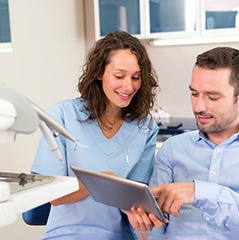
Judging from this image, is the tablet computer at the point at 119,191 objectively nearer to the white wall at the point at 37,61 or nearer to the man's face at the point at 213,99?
the man's face at the point at 213,99

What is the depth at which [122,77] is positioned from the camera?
1.59m

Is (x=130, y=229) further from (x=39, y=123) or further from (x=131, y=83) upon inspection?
(x=39, y=123)

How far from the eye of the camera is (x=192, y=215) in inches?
57.2

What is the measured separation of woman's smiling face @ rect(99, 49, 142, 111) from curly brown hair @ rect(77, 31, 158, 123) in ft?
0.07

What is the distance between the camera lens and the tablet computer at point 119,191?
3.56 ft

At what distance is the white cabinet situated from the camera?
2.90m

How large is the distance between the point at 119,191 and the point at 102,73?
0.63m

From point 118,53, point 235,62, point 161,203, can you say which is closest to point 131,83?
point 118,53

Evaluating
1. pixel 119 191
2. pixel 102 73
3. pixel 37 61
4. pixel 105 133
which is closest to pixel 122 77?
pixel 102 73

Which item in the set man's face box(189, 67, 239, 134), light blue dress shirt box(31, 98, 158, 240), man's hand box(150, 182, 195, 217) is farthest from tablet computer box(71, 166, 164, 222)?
man's face box(189, 67, 239, 134)

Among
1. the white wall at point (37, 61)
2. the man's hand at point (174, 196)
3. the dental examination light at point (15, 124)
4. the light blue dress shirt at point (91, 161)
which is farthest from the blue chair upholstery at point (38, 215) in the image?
the white wall at point (37, 61)

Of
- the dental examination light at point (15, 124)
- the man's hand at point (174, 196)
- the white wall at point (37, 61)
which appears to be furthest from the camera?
the white wall at point (37, 61)

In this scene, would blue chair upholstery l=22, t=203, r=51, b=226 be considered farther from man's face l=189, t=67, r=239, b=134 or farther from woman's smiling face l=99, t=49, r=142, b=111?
man's face l=189, t=67, r=239, b=134

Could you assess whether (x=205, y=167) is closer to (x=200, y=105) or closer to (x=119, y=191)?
(x=200, y=105)
